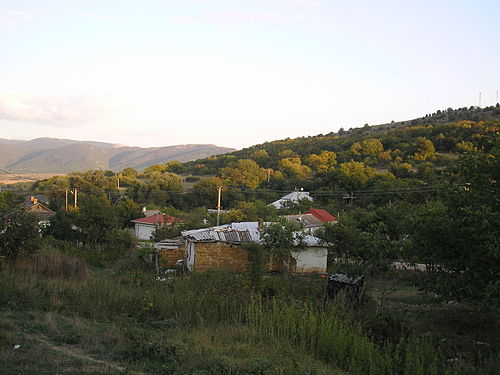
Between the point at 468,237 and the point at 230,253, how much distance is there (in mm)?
12638

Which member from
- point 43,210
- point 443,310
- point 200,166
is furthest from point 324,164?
point 443,310

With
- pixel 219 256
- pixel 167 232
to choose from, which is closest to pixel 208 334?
pixel 219 256

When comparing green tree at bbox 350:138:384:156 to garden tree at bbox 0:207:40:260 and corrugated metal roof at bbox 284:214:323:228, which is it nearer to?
corrugated metal roof at bbox 284:214:323:228

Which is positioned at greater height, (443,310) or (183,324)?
(183,324)

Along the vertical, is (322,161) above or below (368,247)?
above

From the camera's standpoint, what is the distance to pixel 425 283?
31.7ft

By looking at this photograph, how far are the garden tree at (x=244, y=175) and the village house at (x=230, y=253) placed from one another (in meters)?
33.7

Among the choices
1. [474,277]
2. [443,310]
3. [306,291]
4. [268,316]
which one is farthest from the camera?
[443,310]

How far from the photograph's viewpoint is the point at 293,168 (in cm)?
5903

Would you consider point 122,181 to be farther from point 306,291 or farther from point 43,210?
point 306,291

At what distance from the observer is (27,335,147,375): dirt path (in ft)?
16.5

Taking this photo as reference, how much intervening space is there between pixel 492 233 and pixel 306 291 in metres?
4.37

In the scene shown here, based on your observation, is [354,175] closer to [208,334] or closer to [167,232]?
[167,232]

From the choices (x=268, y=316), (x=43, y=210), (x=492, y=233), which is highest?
(x=492, y=233)
